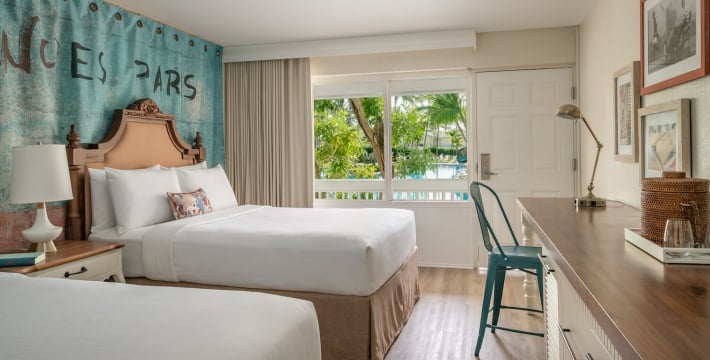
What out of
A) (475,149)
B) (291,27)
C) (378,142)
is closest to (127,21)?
(291,27)

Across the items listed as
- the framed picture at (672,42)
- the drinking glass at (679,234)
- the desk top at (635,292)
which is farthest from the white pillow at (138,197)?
the framed picture at (672,42)

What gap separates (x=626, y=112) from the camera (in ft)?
9.32

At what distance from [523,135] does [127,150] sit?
3.57 metres

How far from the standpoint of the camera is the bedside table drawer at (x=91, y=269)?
2492 mm

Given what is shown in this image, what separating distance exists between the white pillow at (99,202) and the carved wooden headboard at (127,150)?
5 centimetres

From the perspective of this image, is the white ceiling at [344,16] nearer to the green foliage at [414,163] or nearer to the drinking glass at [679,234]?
the green foliage at [414,163]

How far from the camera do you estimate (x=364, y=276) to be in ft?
8.34

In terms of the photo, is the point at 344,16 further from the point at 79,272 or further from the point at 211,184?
the point at 79,272

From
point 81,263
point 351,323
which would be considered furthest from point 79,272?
point 351,323

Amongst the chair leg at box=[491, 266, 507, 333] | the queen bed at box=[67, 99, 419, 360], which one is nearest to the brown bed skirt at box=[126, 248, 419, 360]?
the queen bed at box=[67, 99, 419, 360]

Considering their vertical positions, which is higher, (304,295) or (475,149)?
(475,149)

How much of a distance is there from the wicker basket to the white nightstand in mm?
2636

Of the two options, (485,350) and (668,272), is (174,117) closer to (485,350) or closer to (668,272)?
(485,350)

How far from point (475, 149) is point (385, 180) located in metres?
1.00
